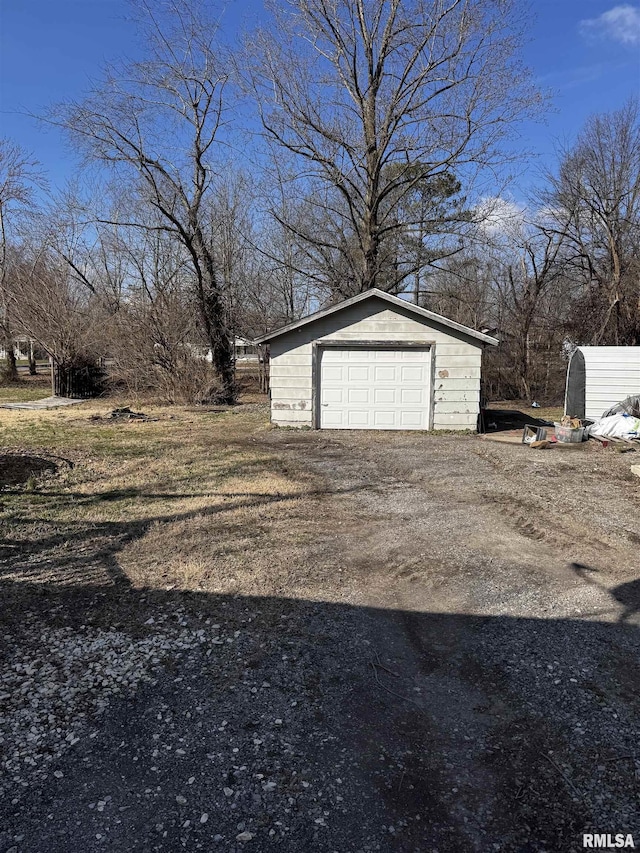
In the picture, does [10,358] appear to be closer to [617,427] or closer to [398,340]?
[398,340]

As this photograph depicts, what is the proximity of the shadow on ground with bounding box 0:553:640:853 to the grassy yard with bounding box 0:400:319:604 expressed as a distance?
635 millimetres

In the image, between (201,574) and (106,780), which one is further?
(201,574)

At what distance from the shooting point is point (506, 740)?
8.82 feet

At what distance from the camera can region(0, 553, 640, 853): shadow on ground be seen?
219 centimetres

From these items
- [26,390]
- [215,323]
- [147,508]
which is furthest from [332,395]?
[26,390]

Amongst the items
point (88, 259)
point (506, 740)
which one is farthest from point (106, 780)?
point (88, 259)

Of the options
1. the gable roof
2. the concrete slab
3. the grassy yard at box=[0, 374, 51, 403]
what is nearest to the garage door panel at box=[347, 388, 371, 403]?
the gable roof

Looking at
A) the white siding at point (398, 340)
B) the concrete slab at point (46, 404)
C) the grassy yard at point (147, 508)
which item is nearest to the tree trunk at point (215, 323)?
the concrete slab at point (46, 404)

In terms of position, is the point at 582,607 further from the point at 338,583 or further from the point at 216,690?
the point at 216,690

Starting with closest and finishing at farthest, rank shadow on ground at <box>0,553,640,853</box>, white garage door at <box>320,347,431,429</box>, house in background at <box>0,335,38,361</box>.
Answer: shadow on ground at <box>0,553,640,853</box> → white garage door at <box>320,347,431,429</box> → house in background at <box>0,335,38,361</box>

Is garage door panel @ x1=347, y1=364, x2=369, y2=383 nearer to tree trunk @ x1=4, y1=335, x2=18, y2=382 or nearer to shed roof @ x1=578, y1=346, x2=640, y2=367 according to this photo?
shed roof @ x1=578, y1=346, x2=640, y2=367

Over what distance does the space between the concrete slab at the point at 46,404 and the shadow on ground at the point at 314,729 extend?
1608 cm

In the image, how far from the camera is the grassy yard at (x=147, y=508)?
15.5 feet

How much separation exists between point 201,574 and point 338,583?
1.15 m
